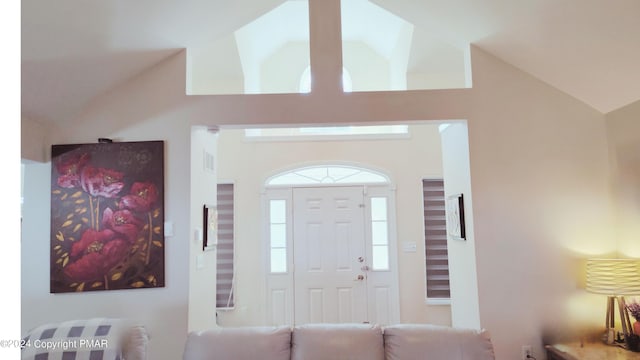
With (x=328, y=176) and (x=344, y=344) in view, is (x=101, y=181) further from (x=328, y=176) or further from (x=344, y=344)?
(x=328, y=176)

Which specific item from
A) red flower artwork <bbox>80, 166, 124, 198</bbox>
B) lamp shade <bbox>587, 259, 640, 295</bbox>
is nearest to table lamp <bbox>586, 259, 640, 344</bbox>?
lamp shade <bbox>587, 259, 640, 295</bbox>

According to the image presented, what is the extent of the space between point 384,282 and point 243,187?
90.5 inches

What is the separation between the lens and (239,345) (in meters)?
2.09

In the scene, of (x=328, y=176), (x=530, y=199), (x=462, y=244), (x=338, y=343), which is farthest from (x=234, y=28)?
(x=530, y=199)

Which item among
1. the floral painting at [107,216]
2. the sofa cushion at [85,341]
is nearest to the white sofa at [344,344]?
the sofa cushion at [85,341]

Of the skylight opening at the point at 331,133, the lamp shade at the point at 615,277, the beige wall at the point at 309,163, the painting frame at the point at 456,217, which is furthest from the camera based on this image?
the skylight opening at the point at 331,133

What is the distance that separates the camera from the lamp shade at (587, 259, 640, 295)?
2564mm

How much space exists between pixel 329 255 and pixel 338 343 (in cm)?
286

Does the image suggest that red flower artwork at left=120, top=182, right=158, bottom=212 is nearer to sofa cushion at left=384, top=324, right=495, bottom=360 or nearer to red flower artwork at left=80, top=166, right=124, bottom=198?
red flower artwork at left=80, top=166, right=124, bottom=198

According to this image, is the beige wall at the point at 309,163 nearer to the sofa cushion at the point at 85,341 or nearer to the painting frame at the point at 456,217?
the painting frame at the point at 456,217

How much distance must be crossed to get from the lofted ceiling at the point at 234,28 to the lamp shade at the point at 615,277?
1226mm

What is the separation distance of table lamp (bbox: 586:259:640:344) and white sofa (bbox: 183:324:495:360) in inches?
47.9

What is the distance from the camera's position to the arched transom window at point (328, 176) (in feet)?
16.6

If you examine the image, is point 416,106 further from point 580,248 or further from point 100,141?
point 100,141
